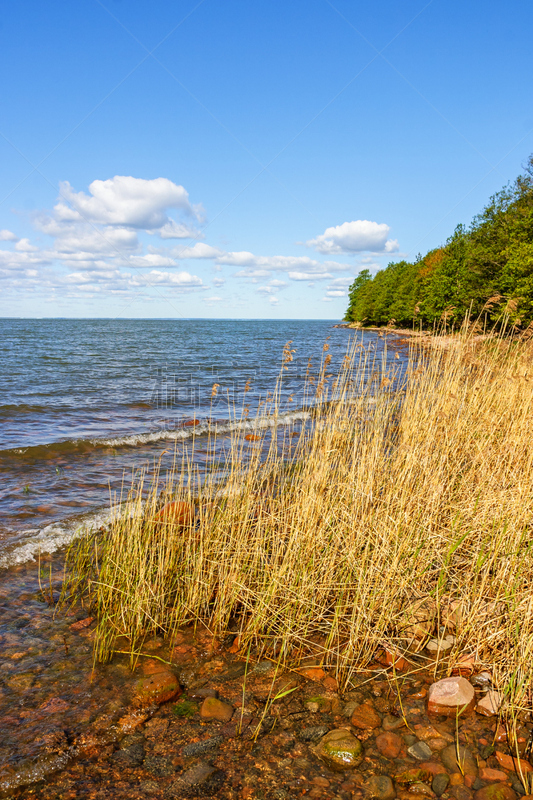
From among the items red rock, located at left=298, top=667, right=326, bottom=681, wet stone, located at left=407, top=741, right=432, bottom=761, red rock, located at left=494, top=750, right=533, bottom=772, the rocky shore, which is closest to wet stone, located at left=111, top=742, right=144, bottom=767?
the rocky shore

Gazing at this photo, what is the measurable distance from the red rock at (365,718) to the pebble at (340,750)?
0.37 feet

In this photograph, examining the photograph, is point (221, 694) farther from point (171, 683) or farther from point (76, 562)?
point (76, 562)

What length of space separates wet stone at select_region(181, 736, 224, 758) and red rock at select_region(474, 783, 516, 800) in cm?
120

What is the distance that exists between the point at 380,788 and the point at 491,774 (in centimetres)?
51

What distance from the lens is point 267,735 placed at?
2.41 m

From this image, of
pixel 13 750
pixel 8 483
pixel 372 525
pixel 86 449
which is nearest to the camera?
pixel 13 750

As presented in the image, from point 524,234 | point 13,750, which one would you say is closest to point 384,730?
point 13,750

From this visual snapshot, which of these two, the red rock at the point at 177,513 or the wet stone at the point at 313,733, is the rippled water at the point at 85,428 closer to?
the red rock at the point at 177,513

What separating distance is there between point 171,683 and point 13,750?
83cm

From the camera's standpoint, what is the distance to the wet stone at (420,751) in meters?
2.25

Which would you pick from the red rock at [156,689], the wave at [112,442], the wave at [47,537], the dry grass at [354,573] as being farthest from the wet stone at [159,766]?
the wave at [112,442]

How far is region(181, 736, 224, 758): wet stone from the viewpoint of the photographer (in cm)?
229

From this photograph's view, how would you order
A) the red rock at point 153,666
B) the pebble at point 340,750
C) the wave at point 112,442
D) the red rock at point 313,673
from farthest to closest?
the wave at point 112,442, the red rock at point 153,666, the red rock at point 313,673, the pebble at point 340,750

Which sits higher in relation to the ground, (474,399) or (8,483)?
(474,399)
